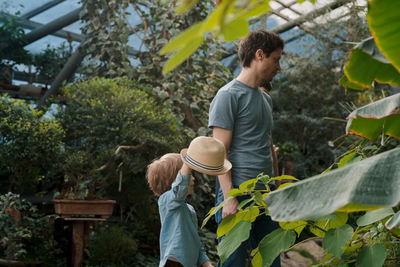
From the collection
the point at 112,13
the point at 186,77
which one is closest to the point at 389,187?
the point at 186,77

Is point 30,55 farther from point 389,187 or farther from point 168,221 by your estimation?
point 389,187

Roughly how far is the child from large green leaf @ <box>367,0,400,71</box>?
1.34 m

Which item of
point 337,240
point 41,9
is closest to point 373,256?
point 337,240

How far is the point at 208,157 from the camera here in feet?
6.89

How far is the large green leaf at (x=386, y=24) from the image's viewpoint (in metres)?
0.77

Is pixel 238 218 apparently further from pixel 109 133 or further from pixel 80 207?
pixel 109 133

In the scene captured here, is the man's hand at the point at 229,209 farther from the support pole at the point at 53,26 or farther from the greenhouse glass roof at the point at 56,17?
the support pole at the point at 53,26

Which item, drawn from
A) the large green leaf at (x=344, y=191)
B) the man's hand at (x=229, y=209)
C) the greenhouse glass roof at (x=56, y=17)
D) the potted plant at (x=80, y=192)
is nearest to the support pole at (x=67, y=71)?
the greenhouse glass roof at (x=56, y=17)

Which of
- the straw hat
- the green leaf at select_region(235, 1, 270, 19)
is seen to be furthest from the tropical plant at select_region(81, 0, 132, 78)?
the green leaf at select_region(235, 1, 270, 19)

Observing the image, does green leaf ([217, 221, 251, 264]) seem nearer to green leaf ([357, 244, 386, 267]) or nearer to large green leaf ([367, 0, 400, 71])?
green leaf ([357, 244, 386, 267])

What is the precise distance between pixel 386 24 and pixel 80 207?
3548 millimetres

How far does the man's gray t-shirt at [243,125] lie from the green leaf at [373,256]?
1018mm

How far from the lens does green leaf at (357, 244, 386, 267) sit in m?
1.17

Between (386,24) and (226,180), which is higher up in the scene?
(386,24)
